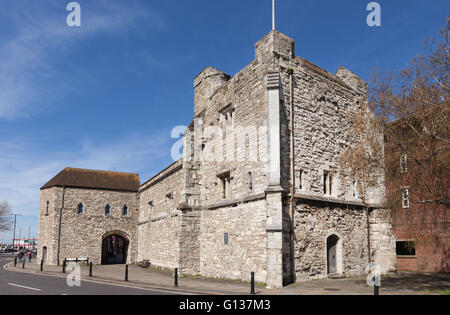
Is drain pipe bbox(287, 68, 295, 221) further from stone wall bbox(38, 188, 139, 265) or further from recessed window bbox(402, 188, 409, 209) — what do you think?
stone wall bbox(38, 188, 139, 265)

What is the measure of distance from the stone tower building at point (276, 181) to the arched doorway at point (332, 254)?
43mm

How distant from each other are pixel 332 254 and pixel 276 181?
466 centimetres

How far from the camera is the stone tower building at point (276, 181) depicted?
14461mm

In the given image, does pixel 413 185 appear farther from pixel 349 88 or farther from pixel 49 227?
pixel 49 227

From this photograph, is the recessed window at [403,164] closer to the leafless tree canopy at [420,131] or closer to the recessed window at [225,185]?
the leafless tree canopy at [420,131]

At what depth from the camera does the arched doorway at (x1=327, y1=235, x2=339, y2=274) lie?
1584 cm

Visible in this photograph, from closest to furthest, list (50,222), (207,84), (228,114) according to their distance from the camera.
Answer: (228,114), (207,84), (50,222)

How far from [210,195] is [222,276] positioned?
402cm

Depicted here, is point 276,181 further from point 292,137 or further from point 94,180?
point 94,180

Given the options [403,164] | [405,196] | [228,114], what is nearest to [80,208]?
[228,114]

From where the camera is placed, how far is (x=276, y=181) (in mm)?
14070

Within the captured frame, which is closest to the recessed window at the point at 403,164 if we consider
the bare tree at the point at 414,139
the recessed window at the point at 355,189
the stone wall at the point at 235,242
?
the bare tree at the point at 414,139

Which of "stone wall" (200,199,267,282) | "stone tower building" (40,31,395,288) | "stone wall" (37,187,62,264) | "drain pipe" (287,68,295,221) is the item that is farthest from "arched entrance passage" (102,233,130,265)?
"drain pipe" (287,68,295,221)

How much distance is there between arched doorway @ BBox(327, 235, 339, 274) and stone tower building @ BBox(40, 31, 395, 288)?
0.14ft
